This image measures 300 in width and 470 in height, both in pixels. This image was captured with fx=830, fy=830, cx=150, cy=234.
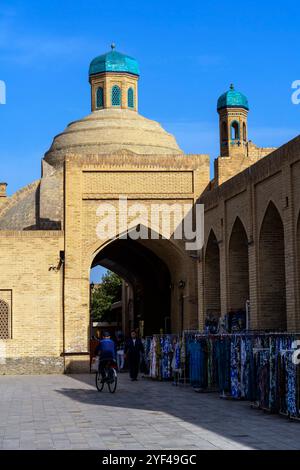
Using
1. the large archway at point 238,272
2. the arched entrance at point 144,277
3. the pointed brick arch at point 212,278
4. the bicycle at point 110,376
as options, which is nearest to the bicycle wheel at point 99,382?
the bicycle at point 110,376

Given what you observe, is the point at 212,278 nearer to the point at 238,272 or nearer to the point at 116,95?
the point at 238,272

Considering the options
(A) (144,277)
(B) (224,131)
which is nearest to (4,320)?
(A) (144,277)

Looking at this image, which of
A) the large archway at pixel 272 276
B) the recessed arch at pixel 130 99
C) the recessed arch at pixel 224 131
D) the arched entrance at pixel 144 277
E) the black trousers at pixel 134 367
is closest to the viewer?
the large archway at pixel 272 276

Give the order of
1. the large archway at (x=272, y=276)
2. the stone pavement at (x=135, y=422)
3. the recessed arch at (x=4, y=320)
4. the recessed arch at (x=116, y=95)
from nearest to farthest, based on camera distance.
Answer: the stone pavement at (x=135, y=422) < the large archway at (x=272, y=276) < the recessed arch at (x=4, y=320) < the recessed arch at (x=116, y=95)

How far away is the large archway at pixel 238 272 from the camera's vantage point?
20.3 m

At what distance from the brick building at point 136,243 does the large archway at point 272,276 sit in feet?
0.07

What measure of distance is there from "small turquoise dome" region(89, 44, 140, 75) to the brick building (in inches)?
171

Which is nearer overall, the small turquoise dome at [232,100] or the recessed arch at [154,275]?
the recessed arch at [154,275]

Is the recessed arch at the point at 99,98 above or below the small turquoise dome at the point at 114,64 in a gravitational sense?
below

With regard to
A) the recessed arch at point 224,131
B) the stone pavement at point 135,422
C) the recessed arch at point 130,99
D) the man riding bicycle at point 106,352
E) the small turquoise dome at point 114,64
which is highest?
the small turquoise dome at point 114,64

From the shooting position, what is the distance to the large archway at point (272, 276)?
1772 centimetres

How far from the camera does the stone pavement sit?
8953 millimetres

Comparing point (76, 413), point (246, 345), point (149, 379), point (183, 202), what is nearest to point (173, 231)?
point (183, 202)

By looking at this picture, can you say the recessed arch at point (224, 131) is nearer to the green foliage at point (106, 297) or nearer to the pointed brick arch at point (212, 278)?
the pointed brick arch at point (212, 278)
